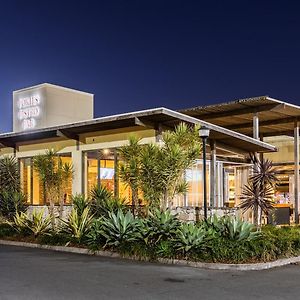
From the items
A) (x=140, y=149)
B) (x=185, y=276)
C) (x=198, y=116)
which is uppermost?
(x=198, y=116)

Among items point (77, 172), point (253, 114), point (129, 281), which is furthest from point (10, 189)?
point (129, 281)

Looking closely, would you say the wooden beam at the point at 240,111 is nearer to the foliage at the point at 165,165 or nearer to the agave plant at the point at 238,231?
the foliage at the point at 165,165

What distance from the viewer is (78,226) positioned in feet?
50.1

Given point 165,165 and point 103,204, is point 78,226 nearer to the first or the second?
point 103,204

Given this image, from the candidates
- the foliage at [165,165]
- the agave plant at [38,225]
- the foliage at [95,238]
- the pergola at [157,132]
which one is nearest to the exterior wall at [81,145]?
the pergola at [157,132]

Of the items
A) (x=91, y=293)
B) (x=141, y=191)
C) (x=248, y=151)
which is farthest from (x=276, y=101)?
(x=91, y=293)

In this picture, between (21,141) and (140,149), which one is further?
(21,141)

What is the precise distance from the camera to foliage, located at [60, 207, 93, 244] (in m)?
15.0

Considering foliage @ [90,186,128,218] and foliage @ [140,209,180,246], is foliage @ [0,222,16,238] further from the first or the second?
foliage @ [140,209,180,246]

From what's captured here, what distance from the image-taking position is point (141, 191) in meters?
16.5

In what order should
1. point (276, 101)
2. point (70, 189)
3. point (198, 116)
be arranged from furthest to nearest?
point (198, 116) < point (70, 189) < point (276, 101)

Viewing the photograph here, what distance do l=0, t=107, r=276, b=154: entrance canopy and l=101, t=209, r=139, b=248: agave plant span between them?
368 centimetres

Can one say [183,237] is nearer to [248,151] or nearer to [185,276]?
[185,276]

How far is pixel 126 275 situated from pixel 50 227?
7224 millimetres
